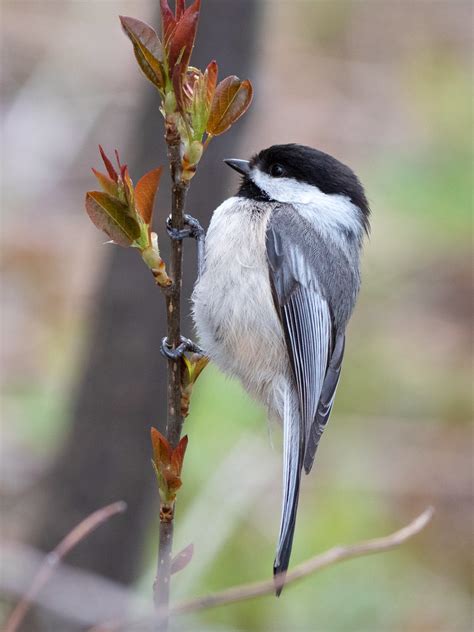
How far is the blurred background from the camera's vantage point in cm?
259

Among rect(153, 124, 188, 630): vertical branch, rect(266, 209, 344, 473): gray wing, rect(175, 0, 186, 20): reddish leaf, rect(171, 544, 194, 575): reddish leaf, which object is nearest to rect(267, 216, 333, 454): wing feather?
rect(266, 209, 344, 473): gray wing

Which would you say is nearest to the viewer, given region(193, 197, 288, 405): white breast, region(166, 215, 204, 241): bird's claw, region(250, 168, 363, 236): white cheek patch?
region(166, 215, 204, 241): bird's claw

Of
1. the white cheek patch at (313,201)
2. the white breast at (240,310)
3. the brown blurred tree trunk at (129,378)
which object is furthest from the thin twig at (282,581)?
the brown blurred tree trunk at (129,378)

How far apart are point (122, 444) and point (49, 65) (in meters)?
3.60

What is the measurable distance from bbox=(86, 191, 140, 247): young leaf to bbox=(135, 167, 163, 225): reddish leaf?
0.02 m

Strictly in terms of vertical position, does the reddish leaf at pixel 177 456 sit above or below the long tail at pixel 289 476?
above

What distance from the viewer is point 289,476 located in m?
1.41

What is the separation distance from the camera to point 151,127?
8.44 feet

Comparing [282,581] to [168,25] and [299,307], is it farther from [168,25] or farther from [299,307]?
[299,307]

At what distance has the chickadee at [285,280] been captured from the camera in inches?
64.6

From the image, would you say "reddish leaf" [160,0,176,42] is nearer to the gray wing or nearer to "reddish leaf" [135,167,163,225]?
"reddish leaf" [135,167,163,225]

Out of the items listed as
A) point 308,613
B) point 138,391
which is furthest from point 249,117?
point 308,613

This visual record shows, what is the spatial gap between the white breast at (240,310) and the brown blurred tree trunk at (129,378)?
760 millimetres

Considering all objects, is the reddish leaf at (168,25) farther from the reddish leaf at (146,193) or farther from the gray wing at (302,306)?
the gray wing at (302,306)
